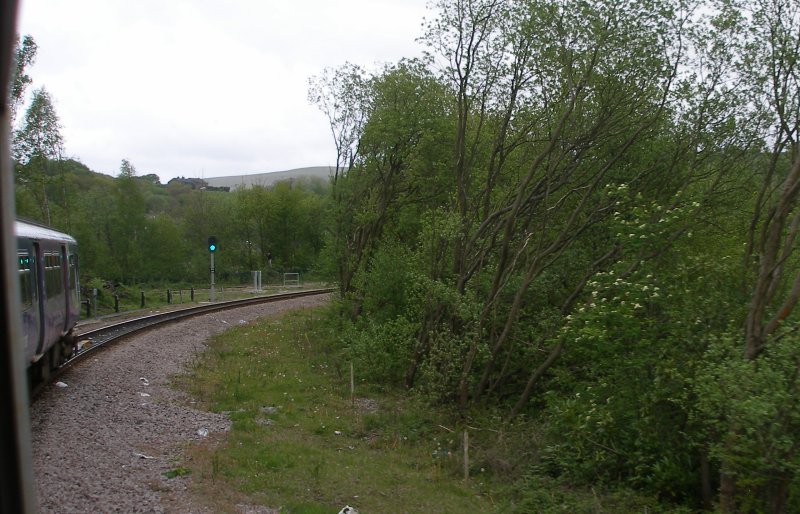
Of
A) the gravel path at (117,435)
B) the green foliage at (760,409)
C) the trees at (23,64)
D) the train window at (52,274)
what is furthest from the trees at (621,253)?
the trees at (23,64)

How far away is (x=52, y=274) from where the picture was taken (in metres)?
12.8

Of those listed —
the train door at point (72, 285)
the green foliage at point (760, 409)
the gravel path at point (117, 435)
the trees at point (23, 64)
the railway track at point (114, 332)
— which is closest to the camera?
the green foliage at point (760, 409)

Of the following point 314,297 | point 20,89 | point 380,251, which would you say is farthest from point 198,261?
point 380,251

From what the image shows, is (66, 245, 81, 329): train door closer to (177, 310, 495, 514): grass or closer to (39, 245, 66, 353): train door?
(39, 245, 66, 353): train door

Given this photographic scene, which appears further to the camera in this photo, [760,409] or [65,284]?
[65,284]

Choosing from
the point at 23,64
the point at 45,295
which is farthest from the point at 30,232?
the point at 23,64

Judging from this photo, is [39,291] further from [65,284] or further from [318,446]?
[318,446]

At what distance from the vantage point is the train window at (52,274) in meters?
12.1

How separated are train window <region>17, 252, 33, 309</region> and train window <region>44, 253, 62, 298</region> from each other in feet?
5.24

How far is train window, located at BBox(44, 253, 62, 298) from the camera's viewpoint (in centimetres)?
1212

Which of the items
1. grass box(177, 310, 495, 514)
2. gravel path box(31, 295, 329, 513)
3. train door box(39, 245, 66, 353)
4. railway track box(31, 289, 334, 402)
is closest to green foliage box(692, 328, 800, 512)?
grass box(177, 310, 495, 514)

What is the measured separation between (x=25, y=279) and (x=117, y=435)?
2732 millimetres

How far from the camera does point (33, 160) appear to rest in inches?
1218

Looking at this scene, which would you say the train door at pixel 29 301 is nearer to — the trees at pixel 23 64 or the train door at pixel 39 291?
the train door at pixel 39 291
